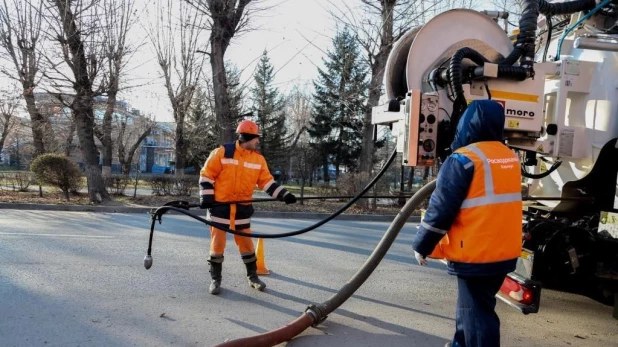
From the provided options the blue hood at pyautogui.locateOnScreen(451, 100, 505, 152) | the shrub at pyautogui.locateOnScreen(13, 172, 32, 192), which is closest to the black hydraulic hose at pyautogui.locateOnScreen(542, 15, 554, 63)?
the blue hood at pyautogui.locateOnScreen(451, 100, 505, 152)

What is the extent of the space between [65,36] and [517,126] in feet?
45.0

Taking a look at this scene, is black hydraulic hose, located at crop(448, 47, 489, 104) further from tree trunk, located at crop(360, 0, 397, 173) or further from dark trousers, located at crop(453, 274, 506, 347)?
tree trunk, located at crop(360, 0, 397, 173)

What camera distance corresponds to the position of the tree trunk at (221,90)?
14461mm

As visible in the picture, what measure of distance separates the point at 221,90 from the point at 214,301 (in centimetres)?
1121

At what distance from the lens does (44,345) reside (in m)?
3.20

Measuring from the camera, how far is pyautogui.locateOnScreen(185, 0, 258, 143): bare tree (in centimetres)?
1427

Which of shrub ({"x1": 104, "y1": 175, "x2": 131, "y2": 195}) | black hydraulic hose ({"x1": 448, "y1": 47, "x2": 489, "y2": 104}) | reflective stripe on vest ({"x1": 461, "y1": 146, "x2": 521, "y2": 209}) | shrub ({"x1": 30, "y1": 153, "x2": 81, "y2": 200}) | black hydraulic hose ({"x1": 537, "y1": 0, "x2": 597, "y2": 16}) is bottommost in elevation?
shrub ({"x1": 104, "y1": 175, "x2": 131, "y2": 195})

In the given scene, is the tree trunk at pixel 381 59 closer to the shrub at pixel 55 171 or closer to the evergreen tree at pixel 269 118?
the shrub at pixel 55 171

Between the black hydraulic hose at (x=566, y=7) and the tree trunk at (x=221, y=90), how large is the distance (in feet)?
38.3

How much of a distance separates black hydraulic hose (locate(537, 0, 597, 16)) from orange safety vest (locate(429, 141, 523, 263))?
2127 mm

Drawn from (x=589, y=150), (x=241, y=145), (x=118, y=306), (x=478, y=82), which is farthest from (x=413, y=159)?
(x=118, y=306)

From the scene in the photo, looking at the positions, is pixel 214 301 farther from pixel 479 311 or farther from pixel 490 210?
pixel 490 210

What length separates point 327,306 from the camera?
149 inches

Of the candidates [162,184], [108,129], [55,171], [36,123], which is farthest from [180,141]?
[55,171]
